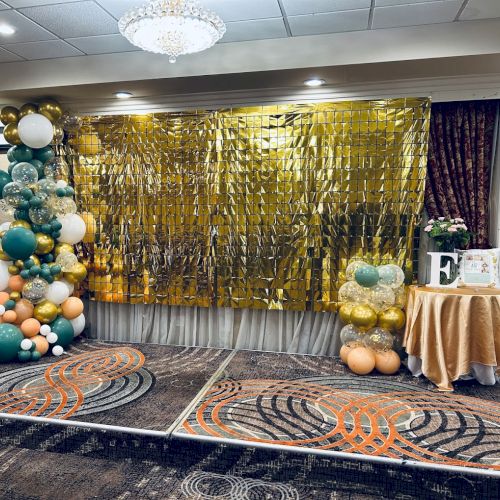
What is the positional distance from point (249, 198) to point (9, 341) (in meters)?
2.31

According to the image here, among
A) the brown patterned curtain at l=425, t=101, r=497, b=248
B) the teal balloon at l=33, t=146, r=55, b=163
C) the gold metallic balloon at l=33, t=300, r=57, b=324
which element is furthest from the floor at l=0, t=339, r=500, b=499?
the teal balloon at l=33, t=146, r=55, b=163

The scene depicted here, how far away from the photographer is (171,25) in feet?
7.91

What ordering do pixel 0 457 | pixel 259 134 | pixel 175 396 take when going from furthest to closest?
pixel 259 134, pixel 175 396, pixel 0 457

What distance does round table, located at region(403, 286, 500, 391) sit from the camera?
9.95 feet

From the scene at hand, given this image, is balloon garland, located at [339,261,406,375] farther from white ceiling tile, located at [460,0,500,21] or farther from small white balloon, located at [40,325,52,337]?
small white balloon, located at [40,325,52,337]

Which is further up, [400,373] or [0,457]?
[400,373]

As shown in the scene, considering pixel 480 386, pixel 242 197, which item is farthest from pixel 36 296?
pixel 480 386

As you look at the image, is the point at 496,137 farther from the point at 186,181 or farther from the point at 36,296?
the point at 36,296

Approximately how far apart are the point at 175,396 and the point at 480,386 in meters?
2.16

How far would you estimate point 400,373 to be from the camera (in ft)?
11.3

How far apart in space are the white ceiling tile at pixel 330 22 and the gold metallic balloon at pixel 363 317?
6.91ft

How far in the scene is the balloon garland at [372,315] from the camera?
340 cm

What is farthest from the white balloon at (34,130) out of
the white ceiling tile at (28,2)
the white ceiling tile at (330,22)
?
the white ceiling tile at (330,22)

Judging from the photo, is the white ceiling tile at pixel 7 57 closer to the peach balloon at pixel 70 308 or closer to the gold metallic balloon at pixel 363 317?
the peach balloon at pixel 70 308
